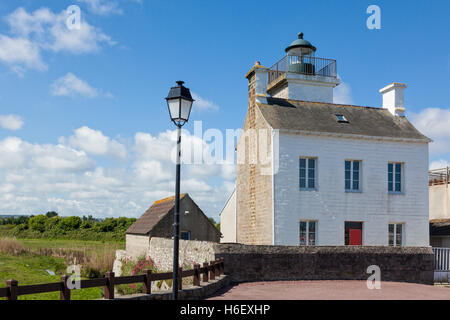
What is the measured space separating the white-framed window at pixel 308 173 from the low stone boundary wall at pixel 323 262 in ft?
14.8

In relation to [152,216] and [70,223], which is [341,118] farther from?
[70,223]

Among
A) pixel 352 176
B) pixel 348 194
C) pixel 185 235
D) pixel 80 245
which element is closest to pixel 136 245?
pixel 185 235

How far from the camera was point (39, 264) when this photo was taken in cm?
3822

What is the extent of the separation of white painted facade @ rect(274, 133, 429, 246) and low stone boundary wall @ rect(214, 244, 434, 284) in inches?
142

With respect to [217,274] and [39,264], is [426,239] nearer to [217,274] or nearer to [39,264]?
[217,274]

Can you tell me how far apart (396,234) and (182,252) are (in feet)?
32.1

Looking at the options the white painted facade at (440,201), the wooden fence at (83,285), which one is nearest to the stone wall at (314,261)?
the wooden fence at (83,285)

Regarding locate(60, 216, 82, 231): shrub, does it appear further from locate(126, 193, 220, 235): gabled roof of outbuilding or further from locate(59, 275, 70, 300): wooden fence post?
locate(59, 275, 70, 300): wooden fence post

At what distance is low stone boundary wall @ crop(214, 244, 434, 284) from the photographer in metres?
14.1

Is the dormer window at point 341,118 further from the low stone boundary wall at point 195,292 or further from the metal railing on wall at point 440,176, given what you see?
the low stone boundary wall at point 195,292

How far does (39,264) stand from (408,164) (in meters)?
31.1

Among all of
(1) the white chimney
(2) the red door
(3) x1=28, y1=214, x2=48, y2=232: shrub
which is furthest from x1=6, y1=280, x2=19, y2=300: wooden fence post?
(3) x1=28, y1=214, x2=48, y2=232: shrub

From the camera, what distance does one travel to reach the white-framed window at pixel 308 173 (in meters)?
19.5

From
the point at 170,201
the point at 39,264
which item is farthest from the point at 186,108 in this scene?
the point at 39,264
